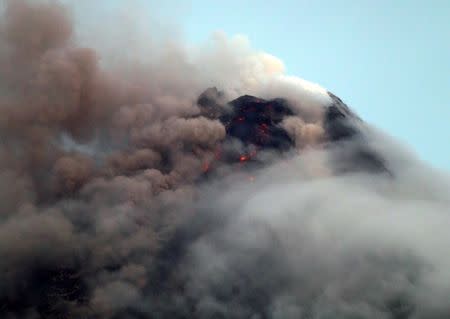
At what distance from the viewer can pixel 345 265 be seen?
76500 millimetres

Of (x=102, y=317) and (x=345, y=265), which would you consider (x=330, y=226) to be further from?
(x=102, y=317)

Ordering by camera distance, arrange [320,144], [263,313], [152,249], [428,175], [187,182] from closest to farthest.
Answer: [263,313] < [152,249] < [187,182] < [320,144] < [428,175]

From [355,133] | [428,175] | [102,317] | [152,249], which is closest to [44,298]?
[102,317]

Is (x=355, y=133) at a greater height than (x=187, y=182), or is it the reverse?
(x=355, y=133)

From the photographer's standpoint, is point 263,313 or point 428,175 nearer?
point 263,313

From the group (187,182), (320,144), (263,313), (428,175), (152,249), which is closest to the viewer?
(263,313)

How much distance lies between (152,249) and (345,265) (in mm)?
32540

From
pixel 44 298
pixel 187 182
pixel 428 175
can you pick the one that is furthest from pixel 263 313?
pixel 428 175

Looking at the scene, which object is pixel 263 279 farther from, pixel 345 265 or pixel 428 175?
pixel 428 175

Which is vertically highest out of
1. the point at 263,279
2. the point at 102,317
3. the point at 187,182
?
the point at 187,182

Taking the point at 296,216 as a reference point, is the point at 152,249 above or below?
below

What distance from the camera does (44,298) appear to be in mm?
75062

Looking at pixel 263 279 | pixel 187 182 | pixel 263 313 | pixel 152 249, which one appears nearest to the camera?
pixel 263 313

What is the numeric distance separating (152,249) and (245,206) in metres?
18.0
